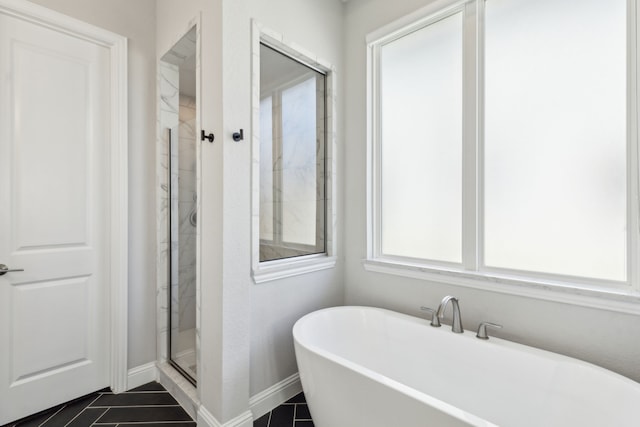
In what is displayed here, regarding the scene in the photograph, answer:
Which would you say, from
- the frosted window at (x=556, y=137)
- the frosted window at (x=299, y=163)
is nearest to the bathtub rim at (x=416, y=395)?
the frosted window at (x=299, y=163)

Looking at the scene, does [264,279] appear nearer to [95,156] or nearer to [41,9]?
[95,156]

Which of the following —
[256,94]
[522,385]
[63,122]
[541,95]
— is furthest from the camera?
[63,122]

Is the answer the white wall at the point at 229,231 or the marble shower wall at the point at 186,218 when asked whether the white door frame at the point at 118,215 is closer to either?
the marble shower wall at the point at 186,218

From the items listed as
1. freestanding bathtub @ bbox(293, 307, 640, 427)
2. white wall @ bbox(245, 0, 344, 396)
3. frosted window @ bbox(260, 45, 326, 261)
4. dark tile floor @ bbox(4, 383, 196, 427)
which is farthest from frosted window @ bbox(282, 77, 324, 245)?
dark tile floor @ bbox(4, 383, 196, 427)

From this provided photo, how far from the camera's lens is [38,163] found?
173cm

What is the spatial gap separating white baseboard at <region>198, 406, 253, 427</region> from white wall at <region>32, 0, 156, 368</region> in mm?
782

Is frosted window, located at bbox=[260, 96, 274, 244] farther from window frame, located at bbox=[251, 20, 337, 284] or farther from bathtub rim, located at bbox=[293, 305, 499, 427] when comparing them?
bathtub rim, located at bbox=[293, 305, 499, 427]

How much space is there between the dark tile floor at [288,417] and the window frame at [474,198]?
40.0 inches

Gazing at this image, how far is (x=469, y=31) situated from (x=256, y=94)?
1328 millimetres

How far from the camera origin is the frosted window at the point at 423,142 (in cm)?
185

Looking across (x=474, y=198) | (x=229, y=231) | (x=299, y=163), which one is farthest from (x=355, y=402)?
(x=299, y=163)

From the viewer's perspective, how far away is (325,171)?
89.7 inches

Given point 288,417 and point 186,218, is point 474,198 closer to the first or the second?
point 288,417

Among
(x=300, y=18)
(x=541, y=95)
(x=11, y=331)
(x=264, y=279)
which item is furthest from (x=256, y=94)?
(x=11, y=331)
